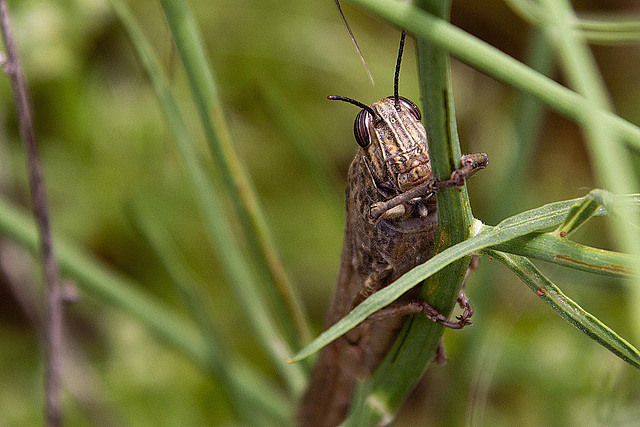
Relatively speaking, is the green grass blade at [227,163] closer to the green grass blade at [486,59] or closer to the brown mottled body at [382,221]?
the brown mottled body at [382,221]

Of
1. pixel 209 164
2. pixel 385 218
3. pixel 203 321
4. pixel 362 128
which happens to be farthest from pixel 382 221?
pixel 209 164

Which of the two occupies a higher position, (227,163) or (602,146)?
(602,146)

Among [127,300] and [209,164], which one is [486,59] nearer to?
[127,300]

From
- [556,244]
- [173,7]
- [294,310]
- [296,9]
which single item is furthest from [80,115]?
[556,244]

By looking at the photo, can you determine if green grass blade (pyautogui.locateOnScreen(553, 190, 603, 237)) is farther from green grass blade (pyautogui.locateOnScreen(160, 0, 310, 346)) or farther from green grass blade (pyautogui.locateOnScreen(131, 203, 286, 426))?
green grass blade (pyautogui.locateOnScreen(131, 203, 286, 426))

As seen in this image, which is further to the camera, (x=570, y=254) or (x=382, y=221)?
(x=382, y=221)

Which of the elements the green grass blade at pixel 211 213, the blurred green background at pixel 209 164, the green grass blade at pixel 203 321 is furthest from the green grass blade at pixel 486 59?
the blurred green background at pixel 209 164
